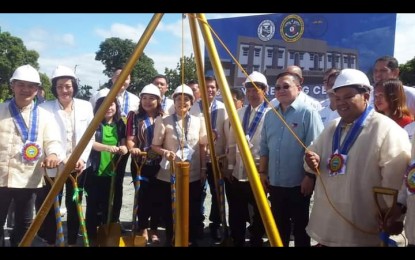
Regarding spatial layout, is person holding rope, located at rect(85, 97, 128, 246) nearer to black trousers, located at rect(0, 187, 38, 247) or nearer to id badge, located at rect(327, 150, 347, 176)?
black trousers, located at rect(0, 187, 38, 247)

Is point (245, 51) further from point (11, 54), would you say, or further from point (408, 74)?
point (11, 54)

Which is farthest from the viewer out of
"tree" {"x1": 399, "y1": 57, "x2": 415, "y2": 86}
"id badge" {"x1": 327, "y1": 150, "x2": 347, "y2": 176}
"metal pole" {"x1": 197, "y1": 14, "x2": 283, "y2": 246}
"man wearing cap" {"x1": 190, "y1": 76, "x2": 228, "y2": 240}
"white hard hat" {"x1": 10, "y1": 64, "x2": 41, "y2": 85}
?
"tree" {"x1": 399, "y1": 57, "x2": 415, "y2": 86}

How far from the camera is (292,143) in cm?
407

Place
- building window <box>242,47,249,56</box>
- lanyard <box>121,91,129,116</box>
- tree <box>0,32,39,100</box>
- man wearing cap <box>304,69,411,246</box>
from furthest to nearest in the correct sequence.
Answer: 1. tree <box>0,32,39,100</box>
2. building window <box>242,47,249,56</box>
3. lanyard <box>121,91,129,116</box>
4. man wearing cap <box>304,69,411,246</box>

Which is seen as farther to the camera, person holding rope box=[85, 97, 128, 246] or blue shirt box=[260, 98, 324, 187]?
person holding rope box=[85, 97, 128, 246]

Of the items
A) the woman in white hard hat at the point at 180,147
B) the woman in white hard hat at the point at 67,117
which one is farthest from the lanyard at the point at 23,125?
the woman in white hard hat at the point at 180,147

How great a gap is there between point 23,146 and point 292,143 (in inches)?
110

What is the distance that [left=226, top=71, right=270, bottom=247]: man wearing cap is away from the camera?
475 centimetres

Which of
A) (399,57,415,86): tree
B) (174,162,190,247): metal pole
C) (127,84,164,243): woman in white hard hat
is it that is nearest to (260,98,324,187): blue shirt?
(127,84,164,243): woman in white hard hat

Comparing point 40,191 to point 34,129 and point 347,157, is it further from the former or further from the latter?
point 347,157

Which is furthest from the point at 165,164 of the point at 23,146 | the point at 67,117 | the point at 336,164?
the point at 336,164

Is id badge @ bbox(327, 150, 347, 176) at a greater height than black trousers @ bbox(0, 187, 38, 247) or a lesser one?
greater

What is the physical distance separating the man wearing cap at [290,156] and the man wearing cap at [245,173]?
1.69 feet

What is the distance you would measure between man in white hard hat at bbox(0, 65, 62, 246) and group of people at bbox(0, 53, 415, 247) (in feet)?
0.03
